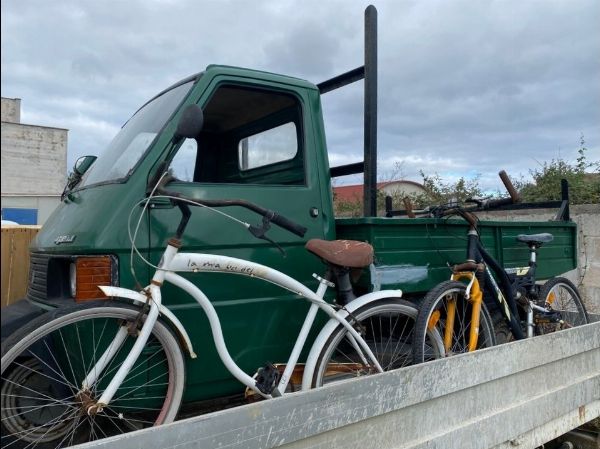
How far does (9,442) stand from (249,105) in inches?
82.6

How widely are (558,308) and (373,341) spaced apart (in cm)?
191

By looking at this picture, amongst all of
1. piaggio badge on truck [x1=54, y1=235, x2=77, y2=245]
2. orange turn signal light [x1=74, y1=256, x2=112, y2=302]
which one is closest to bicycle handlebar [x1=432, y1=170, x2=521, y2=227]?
orange turn signal light [x1=74, y1=256, x2=112, y2=302]

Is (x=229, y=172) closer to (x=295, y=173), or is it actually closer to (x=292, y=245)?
(x=295, y=173)

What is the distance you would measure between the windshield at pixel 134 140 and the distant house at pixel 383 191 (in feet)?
Result: 15.4

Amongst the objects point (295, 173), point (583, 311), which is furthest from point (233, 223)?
point (583, 311)

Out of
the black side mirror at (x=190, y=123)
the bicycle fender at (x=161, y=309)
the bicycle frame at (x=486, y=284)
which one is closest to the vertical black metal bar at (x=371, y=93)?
the bicycle frame at (x=486, y=284)

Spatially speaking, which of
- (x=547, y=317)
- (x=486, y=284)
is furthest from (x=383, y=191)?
A: (x=486, y=284)

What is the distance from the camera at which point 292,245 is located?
8.95 feet

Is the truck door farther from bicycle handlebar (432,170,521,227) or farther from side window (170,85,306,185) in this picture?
bicycle handlebar (432,170,521,227)

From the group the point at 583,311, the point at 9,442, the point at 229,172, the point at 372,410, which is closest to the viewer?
the point at 372,410

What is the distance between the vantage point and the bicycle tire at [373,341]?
2.60 metres

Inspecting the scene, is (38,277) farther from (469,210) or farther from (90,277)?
(469,210)

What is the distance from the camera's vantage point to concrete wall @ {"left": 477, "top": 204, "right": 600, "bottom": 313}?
538 centimetres

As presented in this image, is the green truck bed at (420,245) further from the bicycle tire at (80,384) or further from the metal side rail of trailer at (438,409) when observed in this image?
the bicycle tire at (80,384)
